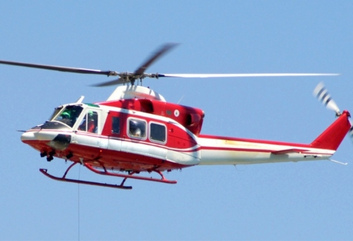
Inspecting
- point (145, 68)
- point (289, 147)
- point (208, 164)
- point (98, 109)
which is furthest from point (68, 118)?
point (289, 147)

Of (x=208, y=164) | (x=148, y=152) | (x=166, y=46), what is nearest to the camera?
(x=166, y=46)

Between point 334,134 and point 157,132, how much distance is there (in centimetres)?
638

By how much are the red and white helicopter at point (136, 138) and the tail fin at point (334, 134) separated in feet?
4.46

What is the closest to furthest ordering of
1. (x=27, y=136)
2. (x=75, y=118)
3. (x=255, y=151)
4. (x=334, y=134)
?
(x=27, y=136)
(x=75, y=118)
(x=255, y=151)
(x=334, y=134)

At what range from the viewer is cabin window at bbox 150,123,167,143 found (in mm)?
25531

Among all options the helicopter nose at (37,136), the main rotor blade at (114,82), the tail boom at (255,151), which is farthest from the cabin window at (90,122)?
the tail boom at (255,151)

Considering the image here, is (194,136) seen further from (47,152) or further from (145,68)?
(47,152)

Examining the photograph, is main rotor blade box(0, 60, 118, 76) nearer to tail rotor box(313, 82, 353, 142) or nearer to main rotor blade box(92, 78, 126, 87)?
main rotor blade box(92, 78, 126, 87)

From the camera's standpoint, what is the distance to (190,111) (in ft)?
86.8

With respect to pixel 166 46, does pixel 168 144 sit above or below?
below

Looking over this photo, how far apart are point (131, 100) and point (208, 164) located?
119 inches

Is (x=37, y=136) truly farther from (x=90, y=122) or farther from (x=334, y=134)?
(x=334, y=134)

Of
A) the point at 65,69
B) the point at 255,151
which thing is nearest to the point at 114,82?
the point at 65,69

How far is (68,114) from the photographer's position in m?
24.8
